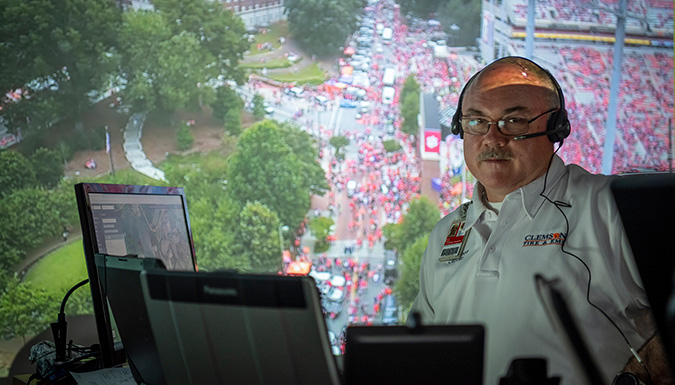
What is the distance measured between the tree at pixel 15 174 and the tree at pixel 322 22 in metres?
3.80

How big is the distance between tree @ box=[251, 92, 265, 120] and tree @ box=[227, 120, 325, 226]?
0.35 feet

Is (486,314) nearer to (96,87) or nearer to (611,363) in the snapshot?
(611,363)

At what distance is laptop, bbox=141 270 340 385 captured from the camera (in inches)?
37.3

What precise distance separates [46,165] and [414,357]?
836 cm

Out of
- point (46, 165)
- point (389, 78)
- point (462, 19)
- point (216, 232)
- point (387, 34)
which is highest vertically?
point (462, 19)

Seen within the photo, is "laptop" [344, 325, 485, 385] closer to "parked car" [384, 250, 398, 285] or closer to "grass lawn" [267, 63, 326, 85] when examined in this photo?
"parked car" [384, 250, 398, 285]

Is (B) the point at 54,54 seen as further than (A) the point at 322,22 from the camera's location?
No

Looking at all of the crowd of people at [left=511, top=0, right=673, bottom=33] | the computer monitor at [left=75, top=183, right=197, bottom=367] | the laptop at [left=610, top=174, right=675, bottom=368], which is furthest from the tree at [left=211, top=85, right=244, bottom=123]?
the laptop at [left=610, top=174, right=675, bottom=368]

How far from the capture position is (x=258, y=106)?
8.86 m

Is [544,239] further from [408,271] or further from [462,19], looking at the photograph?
[462,19]

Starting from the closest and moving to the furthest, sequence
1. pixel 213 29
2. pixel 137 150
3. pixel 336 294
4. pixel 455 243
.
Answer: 1. pixel 455 243
2. pixel 336 294
3. pixel 137 150
4. pixel 213 29

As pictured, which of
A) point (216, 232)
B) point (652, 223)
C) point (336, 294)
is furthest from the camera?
point (216, 232)

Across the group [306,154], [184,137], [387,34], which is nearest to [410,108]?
[387,34]

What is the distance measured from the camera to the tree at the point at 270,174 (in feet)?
29.1
